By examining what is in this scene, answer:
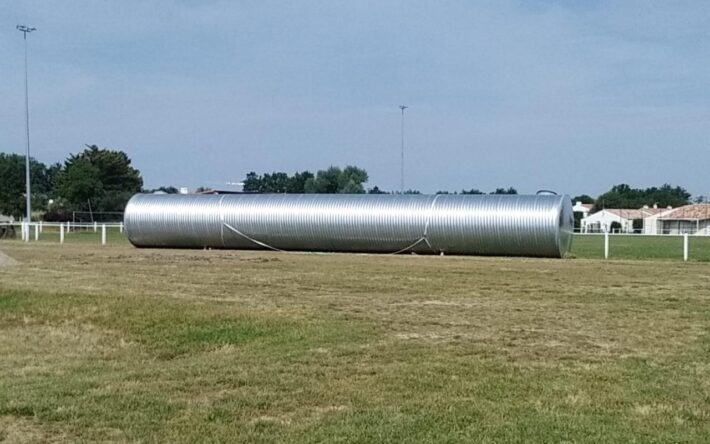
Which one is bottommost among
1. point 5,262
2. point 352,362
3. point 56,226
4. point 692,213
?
point 352,362

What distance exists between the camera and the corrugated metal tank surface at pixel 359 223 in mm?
31234

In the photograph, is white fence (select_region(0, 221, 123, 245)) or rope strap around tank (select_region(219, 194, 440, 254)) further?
white fence (select_region(0, 221, 123, 245))

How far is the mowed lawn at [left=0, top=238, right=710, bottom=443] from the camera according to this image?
640 cm

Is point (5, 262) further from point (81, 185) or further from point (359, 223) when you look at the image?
point (81, 185)

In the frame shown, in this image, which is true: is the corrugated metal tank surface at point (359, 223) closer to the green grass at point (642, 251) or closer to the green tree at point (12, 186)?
the green grass at point (642, 251)

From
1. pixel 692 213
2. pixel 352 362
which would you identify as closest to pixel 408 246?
pixel 352 362

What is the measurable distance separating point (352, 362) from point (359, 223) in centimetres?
2511

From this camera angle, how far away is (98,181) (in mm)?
86750

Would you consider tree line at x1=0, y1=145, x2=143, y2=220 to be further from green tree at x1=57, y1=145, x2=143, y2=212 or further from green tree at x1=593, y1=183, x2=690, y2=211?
green tree at x1=593, y1=183, x2=690, y2=211

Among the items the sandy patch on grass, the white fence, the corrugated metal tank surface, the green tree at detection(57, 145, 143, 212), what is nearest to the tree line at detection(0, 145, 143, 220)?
the green tree at detection(57, 145, 143, 212)

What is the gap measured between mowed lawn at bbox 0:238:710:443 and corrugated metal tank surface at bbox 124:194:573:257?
13003 mm

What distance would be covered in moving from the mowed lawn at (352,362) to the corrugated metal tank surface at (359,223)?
1300 centimetres

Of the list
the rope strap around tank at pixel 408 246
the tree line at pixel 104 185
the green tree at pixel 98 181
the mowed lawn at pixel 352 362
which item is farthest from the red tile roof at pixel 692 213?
the mowed lawn at pixel 352 362

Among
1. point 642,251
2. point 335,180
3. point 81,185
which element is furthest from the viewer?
point 335,180
